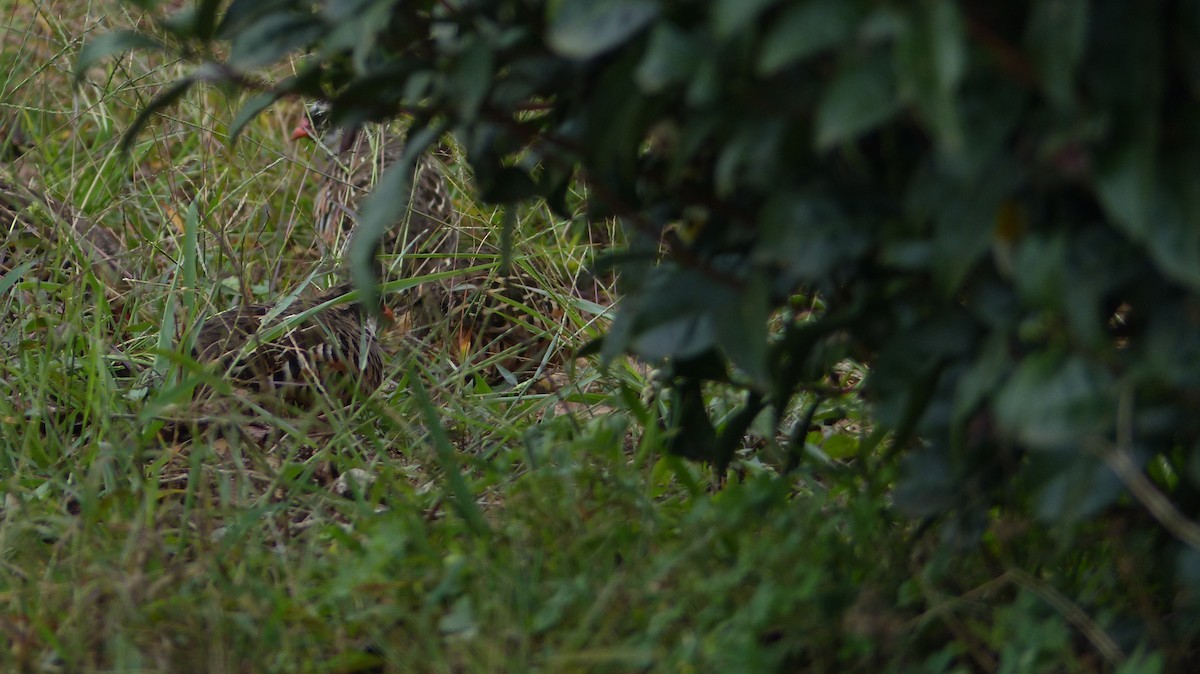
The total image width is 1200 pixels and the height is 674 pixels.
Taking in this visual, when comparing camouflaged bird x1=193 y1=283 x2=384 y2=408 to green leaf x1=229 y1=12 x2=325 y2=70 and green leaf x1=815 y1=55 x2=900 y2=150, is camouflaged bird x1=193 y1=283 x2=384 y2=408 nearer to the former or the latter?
green leaf x1=229 y1=12 x2=325 y2=70

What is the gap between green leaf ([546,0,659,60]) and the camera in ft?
3.48

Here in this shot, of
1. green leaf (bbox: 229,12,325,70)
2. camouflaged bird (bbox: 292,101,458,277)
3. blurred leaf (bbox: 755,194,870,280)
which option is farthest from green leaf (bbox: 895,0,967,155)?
camouflaged bird (bbox: 292,101,458,277)

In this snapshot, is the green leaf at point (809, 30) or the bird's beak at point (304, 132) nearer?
the green leaf at point (809, 30)

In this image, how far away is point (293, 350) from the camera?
8.83ft

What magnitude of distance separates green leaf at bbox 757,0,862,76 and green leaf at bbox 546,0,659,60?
4.9 inches

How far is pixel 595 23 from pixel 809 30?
182mm

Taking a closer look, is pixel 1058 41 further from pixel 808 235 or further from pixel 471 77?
pixel 471 77

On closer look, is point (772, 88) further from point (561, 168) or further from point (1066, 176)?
point (561, 168)

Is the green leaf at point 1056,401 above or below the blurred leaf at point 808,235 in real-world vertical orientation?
below

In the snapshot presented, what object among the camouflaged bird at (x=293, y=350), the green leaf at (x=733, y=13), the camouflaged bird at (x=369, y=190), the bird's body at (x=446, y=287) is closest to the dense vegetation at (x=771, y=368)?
the green leaf at (x=733, y=13)

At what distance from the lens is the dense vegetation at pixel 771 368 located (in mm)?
1069

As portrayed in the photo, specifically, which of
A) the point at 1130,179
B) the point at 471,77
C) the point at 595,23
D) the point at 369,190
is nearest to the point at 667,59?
the point at 595,23

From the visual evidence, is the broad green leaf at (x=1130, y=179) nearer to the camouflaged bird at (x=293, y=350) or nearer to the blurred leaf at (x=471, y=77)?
the blurred leaf at (x=471, y=77)

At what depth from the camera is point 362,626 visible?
1585 mm
